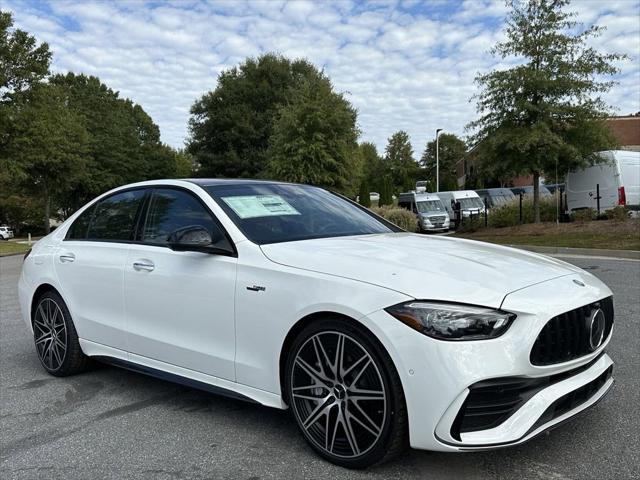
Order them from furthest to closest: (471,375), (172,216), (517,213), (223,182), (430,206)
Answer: (430,206), (517,213), (223,182), (172,216), (471,375)

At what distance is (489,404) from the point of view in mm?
2545

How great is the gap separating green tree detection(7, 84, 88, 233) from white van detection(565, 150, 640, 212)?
2631 cm

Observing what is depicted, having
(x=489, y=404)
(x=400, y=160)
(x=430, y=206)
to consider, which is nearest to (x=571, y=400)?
(x=489, y=404)

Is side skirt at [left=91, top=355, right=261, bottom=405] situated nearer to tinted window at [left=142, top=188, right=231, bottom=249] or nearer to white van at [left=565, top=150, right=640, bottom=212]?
tinted window at [left=142, top=188, right=231, bottom=249]

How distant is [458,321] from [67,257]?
341cm

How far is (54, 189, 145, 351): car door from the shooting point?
13.6 feet

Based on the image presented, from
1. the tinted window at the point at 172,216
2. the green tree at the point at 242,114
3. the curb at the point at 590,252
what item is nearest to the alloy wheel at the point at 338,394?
the tinted window at the point at 172,216

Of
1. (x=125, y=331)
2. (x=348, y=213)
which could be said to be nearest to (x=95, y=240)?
(x=125, y=331)

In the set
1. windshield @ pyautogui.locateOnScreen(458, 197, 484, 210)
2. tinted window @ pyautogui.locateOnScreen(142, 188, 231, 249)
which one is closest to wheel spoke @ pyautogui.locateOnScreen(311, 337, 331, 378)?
tinted window @ pyautogui.locateOnScreen(142, 188, 231, 249)

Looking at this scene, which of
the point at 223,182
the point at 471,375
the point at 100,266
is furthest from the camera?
the point at 100,266

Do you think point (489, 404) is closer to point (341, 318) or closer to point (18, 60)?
point (341, 318)

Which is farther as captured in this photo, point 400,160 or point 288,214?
point 400,160

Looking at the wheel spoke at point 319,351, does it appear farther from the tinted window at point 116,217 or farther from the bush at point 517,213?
the bush at point 517,213

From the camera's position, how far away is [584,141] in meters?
18.7
